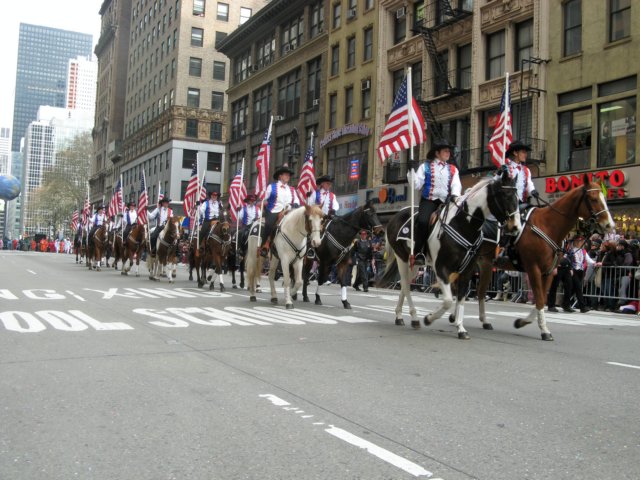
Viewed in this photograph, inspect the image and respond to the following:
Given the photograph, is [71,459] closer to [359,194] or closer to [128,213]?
[128,213]

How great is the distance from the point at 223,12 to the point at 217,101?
10.1m

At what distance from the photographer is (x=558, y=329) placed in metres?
11.2

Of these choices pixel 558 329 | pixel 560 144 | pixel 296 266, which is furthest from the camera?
pixel 560 144

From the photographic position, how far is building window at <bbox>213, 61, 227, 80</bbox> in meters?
74.6

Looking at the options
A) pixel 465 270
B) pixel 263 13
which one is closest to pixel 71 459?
pixel 465 270

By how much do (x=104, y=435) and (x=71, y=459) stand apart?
0.47 m

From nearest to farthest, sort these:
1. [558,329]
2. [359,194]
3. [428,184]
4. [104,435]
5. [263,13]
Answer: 1. [104,435]
2. [428,184]
3. [558,329]
4. [359,194]
5. [263,13]

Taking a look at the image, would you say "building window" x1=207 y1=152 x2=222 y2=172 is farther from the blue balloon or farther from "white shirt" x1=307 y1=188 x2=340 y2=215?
"white shirt" x1=307 y1=188 x2=340 y2=215

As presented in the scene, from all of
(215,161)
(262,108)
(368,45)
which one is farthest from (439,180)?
(215,161)

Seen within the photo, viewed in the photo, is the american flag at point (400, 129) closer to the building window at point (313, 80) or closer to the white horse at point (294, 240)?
the white horse at point (294, 240)

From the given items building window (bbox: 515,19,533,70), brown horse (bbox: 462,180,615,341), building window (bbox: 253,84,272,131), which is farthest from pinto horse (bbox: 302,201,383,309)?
building window (bbox: 253,84,272,131)

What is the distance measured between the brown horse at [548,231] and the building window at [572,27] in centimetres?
1960

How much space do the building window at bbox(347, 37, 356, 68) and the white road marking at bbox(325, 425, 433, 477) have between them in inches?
1575

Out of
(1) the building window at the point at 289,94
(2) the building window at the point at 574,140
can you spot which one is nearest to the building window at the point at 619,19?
(2) the building window at the point at 574,140
